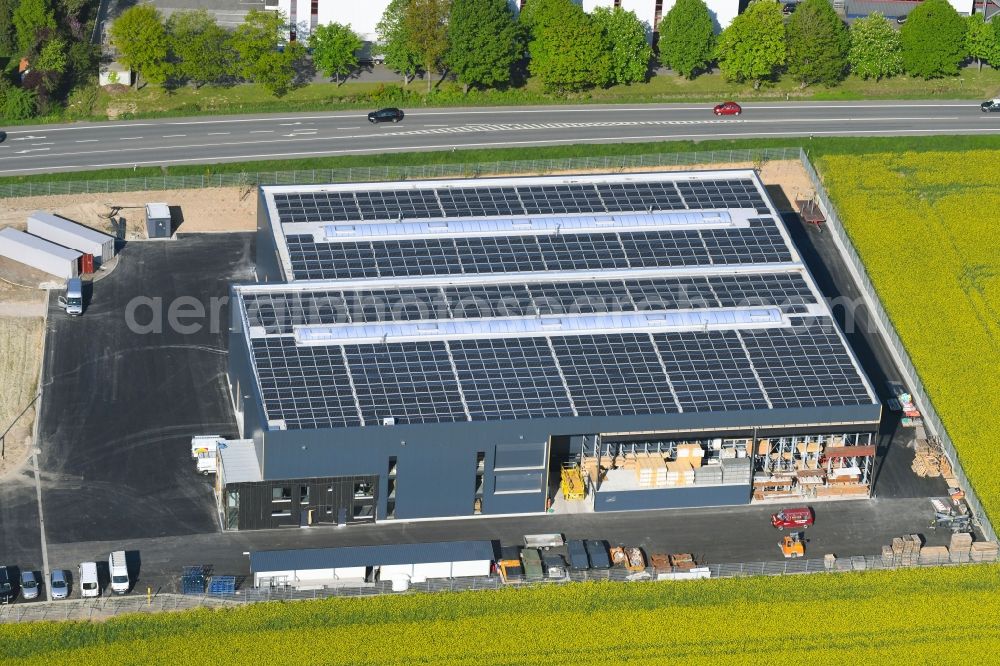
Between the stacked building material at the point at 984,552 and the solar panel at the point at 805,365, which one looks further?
the solar panel at the point at 805,365

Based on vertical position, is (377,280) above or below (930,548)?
above

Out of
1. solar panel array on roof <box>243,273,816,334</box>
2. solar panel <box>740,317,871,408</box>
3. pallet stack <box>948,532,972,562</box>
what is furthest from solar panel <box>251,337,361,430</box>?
pallet stack <box>948,532,972,562</box>

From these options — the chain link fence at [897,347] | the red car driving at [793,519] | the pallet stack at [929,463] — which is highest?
the chain link fence at [897,347]

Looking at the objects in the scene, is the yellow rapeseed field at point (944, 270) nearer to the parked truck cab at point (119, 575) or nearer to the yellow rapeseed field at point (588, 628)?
the yellow rapeseed field at point (588, 628)

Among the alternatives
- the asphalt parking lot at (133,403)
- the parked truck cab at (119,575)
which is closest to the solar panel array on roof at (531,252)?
the asphalt parking lot at (133,403)

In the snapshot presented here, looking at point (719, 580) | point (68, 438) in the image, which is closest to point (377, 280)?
point (68, 438)

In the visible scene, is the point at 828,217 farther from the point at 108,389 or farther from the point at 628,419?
the point at 108,389

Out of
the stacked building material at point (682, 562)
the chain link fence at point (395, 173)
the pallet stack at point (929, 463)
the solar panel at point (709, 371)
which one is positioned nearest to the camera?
the stacked building material at point (682, 562)
